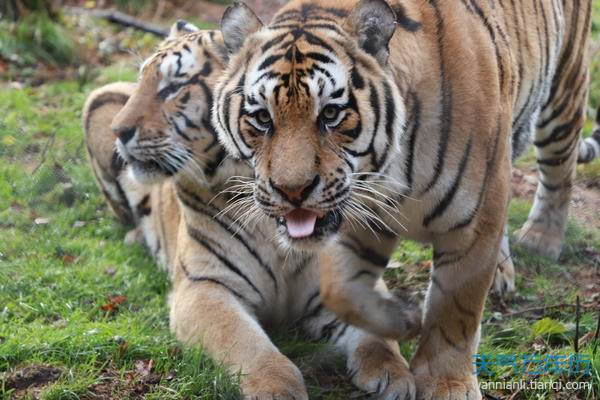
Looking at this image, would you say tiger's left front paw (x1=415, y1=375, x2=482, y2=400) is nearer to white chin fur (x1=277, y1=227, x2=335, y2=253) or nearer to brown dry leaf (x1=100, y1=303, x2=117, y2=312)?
white chin fur (x1=277, y1=227, x2=335, y2=253)

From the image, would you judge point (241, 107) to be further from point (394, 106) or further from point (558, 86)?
point (558, 86)

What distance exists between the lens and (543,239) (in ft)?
18.7

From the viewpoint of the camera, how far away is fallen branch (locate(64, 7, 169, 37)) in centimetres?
948

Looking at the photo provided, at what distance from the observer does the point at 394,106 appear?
3.44 metres

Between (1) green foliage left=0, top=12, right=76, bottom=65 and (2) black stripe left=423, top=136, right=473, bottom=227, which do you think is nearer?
(2) black stripe left=423, top=136, right=473, bottom=227

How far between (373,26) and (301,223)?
765mm

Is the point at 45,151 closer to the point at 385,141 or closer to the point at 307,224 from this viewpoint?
the point at 307,224

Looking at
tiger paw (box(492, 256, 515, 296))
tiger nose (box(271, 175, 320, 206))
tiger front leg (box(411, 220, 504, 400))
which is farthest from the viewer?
tiger paw (box(492, 256, 515, 296))

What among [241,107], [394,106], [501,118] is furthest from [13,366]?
[501,118]

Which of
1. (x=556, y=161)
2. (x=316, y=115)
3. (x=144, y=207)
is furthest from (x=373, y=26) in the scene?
(x=144, y=207)

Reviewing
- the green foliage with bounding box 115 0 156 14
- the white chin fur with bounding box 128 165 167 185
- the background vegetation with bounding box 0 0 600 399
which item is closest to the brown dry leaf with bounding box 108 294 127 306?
the background vegetation with bounding box 0 0 600 399

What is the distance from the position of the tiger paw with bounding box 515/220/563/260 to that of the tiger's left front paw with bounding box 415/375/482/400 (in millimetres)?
1870

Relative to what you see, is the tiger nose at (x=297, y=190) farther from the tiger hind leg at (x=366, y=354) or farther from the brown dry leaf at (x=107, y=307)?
the brown dry leaf at (x=107, y=307)

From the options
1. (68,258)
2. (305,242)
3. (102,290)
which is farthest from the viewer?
(68,258)
